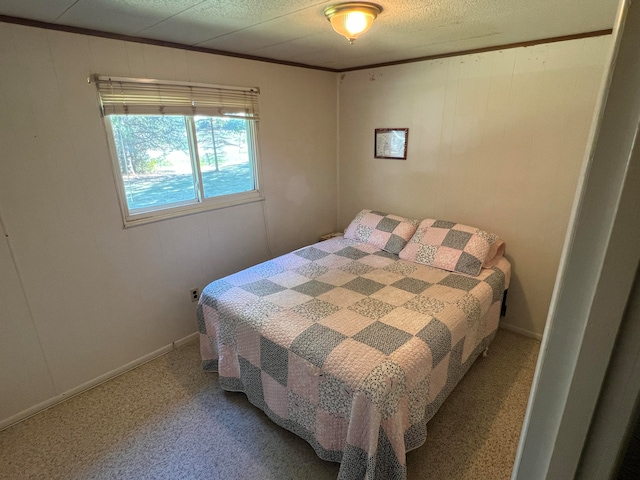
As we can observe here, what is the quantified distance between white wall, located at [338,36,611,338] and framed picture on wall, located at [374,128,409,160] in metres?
0.05

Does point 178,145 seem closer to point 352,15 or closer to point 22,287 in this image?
point 22,287

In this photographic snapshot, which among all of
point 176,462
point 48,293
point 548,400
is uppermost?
point 548,400

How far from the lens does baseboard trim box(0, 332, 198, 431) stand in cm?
201

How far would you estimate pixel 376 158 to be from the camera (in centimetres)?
327

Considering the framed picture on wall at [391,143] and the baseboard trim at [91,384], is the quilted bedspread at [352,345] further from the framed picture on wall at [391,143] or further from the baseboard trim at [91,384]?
the framed picture on wall at [391,143]

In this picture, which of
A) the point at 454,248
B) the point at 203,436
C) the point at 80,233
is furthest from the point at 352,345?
the point at 80,233

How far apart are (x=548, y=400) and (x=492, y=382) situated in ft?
6.92

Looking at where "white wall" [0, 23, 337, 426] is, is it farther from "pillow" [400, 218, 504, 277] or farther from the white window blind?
"pillow" [400, 218, 504, 277]

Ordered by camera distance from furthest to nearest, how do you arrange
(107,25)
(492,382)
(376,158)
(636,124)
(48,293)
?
(376,158)
(492,382)
(48,293)
(107,25)
(636,124)

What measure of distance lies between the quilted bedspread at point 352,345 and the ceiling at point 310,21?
59.3 inches

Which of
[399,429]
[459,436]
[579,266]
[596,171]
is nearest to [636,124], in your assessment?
[596,171]

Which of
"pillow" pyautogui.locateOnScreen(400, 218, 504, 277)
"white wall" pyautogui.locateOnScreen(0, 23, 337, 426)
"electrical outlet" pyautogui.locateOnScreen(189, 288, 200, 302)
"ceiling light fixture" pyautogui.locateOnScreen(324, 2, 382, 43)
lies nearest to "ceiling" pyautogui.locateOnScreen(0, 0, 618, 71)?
"ceiling light fixture" pyautogui.locateOnScreen(324, 2, 382, 43)

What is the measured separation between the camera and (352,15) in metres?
1.62

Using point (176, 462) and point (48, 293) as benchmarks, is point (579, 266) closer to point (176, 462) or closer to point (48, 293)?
point (176, 462)
